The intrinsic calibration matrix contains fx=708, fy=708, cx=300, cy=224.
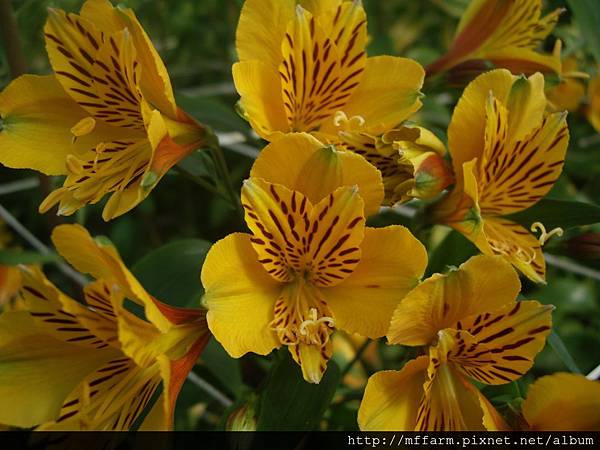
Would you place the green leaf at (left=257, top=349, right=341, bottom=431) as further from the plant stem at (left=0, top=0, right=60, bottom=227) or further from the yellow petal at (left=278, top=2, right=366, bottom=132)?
the plant stem at (left=0, top=0, right=60, bottom=227)

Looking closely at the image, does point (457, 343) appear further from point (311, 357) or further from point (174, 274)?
point (174, 274)

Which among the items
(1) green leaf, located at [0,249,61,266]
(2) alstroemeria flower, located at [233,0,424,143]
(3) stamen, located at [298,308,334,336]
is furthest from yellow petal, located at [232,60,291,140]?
(1) green leaf, located at [0,249,61,266]

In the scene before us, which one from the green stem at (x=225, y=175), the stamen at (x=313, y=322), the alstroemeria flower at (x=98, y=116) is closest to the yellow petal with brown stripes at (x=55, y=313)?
the alstroemeria flower at (x=98, y=116)

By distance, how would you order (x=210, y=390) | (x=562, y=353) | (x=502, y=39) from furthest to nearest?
1. (x=210, y=390)
2. (x=502, y=39)
3. (x=562, y=353)

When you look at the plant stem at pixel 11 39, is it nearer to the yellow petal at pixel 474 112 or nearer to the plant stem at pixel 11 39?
the plant stem at pixel 11 39

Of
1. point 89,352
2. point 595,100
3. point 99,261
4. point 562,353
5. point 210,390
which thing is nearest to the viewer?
point 99,261

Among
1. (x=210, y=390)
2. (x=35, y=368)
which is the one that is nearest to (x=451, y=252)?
(x=210, y=390)
